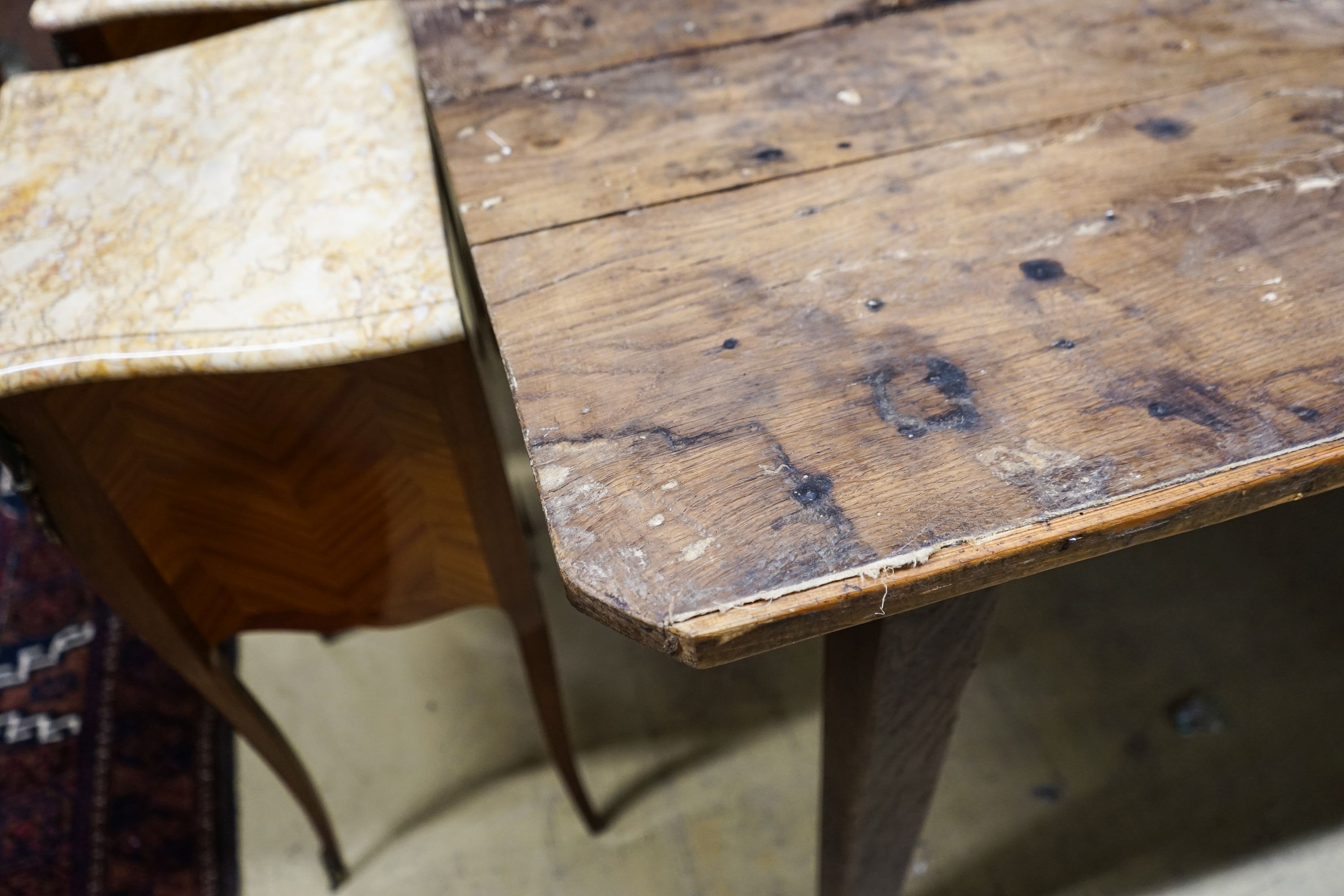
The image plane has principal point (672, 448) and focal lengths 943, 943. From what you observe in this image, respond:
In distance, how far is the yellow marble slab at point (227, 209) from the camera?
0.65 meters

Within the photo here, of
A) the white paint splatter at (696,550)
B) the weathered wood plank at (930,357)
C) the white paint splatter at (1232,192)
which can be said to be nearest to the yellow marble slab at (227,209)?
the weathered wood plank at (930,357)

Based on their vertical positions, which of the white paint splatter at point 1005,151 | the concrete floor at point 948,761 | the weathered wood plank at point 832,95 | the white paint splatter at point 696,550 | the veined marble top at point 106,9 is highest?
the veined marble top at point 106,9

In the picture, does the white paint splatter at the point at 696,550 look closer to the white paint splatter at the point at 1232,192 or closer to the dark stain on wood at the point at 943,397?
the dark stain on wood at the point at 943,397

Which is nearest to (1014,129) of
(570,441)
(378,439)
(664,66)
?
(664,66)

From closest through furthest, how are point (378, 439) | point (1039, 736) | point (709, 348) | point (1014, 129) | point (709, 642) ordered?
1. point (709, 642)
2. point (709, 348)
3. point (1014, 129)
4. point (378, 439)
5. point (1039, 736)

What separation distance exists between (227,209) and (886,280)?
521 mm

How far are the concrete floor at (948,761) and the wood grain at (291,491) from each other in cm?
38

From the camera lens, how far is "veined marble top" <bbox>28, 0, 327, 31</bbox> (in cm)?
93

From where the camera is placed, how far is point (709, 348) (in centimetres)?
54

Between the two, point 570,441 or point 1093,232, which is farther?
point 1093,232

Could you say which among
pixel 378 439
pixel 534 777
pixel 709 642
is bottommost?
pixel 534 777

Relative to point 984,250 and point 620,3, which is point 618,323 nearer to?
point 984,250

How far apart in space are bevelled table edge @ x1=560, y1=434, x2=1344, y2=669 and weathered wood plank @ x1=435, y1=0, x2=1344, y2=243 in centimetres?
32

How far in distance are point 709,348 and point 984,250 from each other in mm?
192
